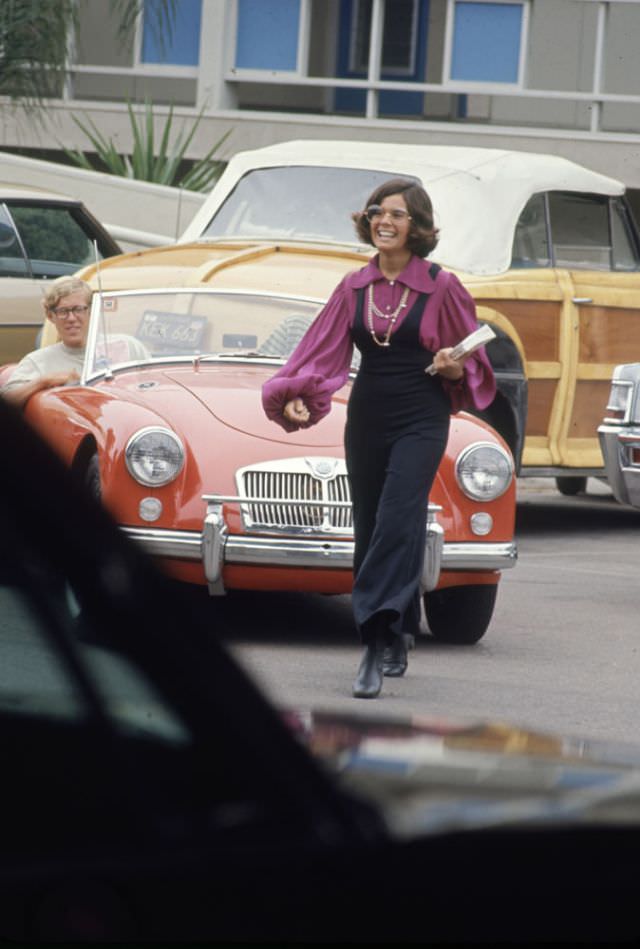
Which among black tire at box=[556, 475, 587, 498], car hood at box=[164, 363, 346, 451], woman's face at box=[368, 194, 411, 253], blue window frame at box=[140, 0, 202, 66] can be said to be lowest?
black tire at box=[556, 475, 587, 498]

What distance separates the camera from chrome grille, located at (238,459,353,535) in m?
7.71

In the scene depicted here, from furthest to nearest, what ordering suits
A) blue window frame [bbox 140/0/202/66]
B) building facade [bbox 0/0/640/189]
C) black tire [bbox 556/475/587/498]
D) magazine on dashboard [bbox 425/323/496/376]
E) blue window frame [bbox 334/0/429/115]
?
blue window frame [bbox 334/0/429/115], blue window frame [bbox 140/0/202/66], building facade [bbox 0/0/640/189], black tire [bbox 556/475/587/498], magazine on dashboard [bbox 425/323/496/376]

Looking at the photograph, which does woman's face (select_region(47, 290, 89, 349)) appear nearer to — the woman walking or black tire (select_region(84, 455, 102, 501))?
black tire (select_region(84, 455, 102, 501))

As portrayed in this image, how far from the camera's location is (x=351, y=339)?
6973 millimetres

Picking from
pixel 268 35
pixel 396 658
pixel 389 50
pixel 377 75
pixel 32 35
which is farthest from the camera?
pixel 389 50

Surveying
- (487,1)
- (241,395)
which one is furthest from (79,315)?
(487,1)

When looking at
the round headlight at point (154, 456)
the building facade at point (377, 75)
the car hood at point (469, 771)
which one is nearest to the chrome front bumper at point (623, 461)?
the round headlight at point (154, 456)

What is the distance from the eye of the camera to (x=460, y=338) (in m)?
6.88

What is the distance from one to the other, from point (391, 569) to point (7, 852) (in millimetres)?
5147

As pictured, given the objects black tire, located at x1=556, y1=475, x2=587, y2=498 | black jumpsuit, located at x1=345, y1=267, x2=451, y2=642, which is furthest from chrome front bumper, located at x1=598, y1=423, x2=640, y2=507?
black tire, located at x1=556, y1=475, x2=587, y2=498

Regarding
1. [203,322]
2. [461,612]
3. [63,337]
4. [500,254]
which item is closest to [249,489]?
[461,612]

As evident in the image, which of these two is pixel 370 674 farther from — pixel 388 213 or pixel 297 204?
pixel 297 204

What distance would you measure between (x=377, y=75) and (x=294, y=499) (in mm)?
18419

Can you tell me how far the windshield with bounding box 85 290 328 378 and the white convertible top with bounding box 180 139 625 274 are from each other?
2525 millimetres
